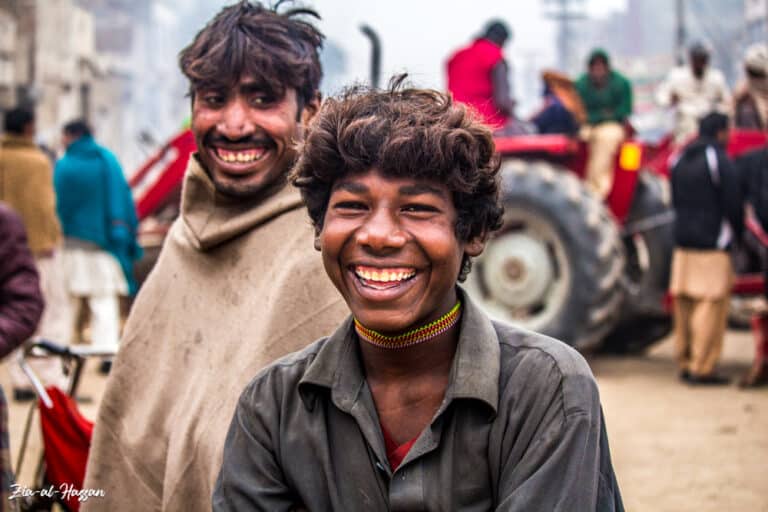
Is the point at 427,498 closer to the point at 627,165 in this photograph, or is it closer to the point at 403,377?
the point at 403,377

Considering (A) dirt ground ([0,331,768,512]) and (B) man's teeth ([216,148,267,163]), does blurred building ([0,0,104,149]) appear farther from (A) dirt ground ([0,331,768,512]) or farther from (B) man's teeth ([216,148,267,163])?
(B) man's teeth ([216,148,267,163])

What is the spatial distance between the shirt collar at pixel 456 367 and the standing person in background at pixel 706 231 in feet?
19.7

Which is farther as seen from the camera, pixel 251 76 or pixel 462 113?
pixel 251 76

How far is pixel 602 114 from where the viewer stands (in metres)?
9.19

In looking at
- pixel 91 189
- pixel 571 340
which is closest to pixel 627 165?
pixel 571 340

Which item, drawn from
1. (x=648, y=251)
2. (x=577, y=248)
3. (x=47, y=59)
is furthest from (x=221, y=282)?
(x=47, y=59)

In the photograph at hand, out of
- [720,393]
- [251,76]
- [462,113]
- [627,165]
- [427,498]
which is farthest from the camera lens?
[627,165]

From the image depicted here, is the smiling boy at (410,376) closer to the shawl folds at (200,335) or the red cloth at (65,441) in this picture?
the shawl folds at (200,335)

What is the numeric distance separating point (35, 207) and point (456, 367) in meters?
6.34

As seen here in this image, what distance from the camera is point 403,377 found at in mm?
2236

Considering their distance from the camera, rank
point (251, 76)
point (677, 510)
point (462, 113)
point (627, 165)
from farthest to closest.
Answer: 1. point (627, 165)
2. point (677, 510)
3. point (251, 76)
4. point (462, 113)

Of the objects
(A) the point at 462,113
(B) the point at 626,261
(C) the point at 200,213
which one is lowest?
(B) the point at 626,261

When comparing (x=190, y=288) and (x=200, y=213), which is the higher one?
(x=200, y=213)

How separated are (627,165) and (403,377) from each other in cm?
682
